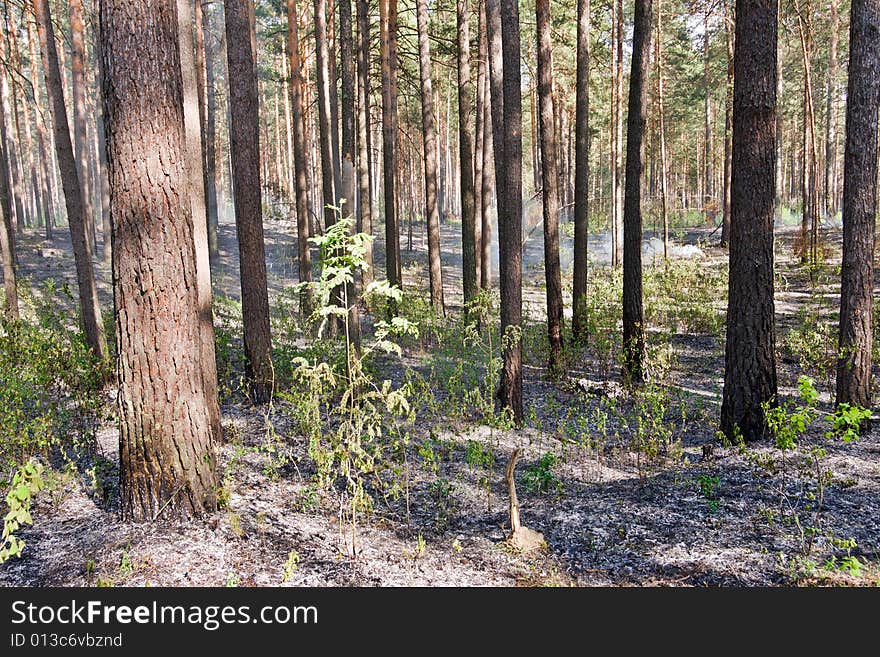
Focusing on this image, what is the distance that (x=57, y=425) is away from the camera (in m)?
7.50

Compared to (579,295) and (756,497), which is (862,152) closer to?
(756,497)

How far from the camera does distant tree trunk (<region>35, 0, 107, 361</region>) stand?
9406 millimetres

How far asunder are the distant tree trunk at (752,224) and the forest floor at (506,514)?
17.9 inches

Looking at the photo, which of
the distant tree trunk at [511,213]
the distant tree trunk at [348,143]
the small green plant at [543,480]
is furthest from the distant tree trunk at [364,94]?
the small green plant at [543,480]

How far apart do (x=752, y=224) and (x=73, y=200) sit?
941 centimetres

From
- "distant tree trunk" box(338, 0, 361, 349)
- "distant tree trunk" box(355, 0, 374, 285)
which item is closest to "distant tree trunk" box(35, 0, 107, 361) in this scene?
"distant tree trunk" box(338, 0, 361, 349)

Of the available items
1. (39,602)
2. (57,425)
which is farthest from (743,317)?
(57,425)

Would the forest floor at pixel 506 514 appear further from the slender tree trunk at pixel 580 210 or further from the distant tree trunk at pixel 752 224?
the slender tree trunk at pixel 580 210

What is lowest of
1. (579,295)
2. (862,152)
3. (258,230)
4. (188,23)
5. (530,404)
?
(530,404)

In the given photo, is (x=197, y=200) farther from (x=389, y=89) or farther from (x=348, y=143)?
(x=389, y=89)

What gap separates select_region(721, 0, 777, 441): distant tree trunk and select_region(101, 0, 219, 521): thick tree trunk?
5443 millimetres

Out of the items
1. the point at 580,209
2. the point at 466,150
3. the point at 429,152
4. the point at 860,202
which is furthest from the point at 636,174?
the point at 429,152

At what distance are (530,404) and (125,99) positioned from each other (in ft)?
22.7

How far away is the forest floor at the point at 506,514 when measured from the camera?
14.5ft
